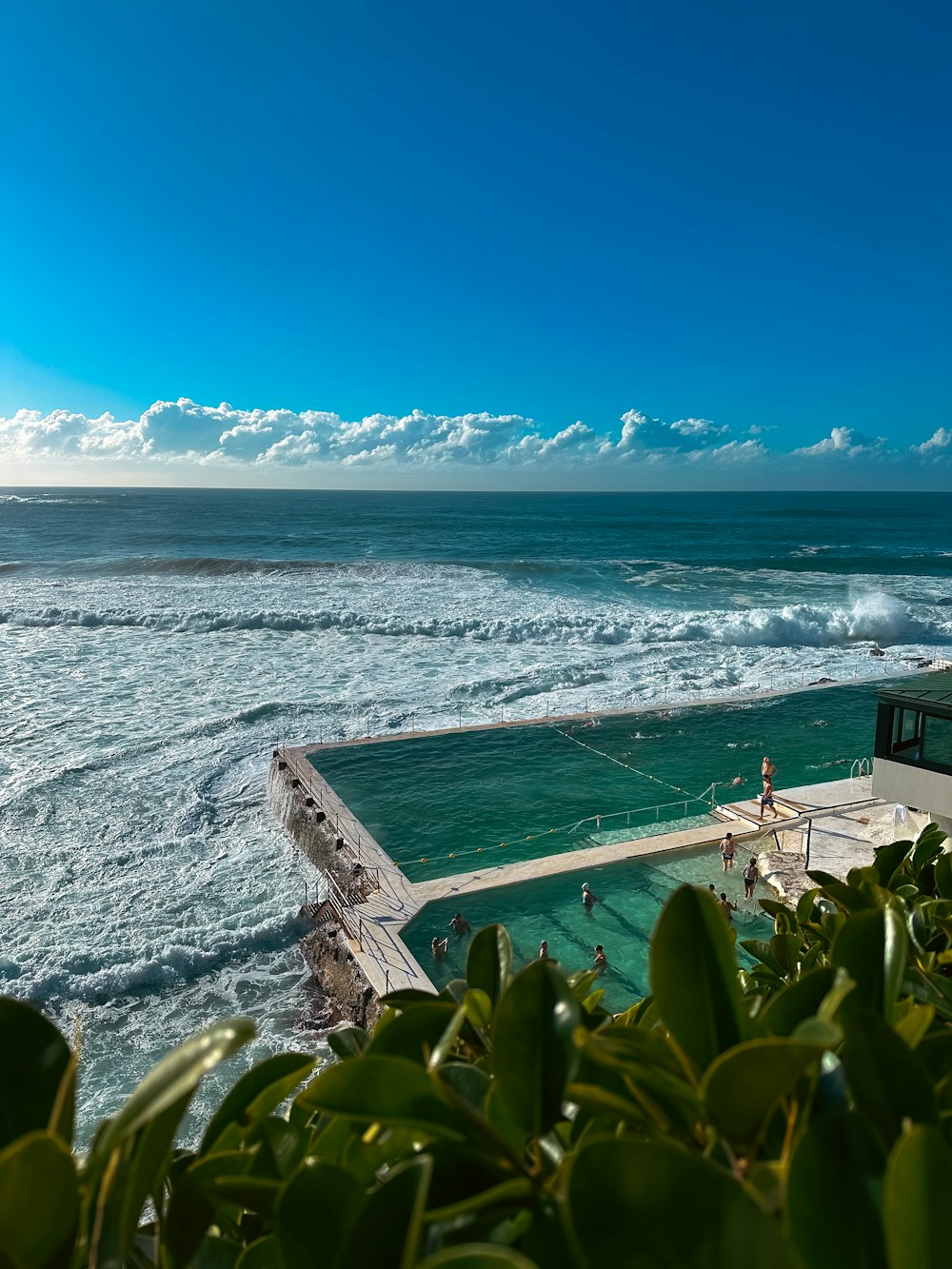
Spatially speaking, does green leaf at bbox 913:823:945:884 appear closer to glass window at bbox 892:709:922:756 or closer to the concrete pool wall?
the concrete pool wall

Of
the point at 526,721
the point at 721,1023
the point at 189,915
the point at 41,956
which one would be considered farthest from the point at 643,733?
the point at 721,1023

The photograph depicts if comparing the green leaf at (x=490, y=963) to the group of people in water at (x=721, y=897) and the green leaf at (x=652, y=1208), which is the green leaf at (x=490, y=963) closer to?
the green leaf at (x=652, y=1208)

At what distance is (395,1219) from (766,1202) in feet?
1.07

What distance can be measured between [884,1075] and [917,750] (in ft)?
29.2

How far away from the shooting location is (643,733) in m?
16.1

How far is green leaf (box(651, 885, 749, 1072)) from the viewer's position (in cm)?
94

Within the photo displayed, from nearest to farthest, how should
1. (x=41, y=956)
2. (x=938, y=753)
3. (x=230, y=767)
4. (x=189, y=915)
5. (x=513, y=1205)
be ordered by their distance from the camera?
1. (x=513, y=1205)
2. (x=938, y=753)
3. (x=41, y=956)
4. (x=189, y=915)
5. (x=230, y=767)

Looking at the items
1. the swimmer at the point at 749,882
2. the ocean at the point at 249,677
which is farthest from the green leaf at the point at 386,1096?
the swimmer at the point at 749,882

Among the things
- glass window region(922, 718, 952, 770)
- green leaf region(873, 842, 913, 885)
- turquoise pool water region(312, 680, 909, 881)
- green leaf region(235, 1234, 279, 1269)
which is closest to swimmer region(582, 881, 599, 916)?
turquoise pool water region(312, 680, 909, 881)

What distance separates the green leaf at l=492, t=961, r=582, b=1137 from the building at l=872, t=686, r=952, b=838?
28.2 ft

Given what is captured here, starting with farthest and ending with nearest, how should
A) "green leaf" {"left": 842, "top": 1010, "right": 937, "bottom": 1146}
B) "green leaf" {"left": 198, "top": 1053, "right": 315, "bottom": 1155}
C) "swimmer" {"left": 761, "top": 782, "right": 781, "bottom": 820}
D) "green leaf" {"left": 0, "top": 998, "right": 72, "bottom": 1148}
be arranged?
"swimmer" {"left": 761, "top": 782, "right": 781, "bottom": 820} < "green leaf" {"left": 198, "top": 1053, "right": 315, "bottom": 1155} < "green leaf" {"left": 0, "top": 998, "right": 72, "bottom": 1148} < "green leaf" {"left": 842, "top": 1010, "right": 937, "bottom": 1146}

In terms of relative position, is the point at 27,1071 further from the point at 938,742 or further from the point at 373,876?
the point at 373,876

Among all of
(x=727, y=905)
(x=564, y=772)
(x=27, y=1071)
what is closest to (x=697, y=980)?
(x=27, y=1071)

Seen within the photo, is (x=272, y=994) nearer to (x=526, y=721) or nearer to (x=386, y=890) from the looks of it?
(x=386, y=890)
